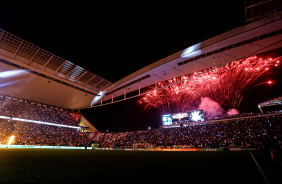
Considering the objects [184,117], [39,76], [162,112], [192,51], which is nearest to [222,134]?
[184,117]

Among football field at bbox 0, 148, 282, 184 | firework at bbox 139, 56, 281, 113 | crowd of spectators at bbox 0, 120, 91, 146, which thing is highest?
firework at bbox 139, 56, 281, 113

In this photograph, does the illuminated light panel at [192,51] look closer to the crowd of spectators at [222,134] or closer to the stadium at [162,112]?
the stadium at [162,112]

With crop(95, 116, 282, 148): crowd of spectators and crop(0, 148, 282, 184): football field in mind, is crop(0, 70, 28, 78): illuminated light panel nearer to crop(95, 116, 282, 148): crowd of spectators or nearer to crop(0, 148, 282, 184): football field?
crop(0, 148, 282, 184): football field

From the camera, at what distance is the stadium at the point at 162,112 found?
12.2 ft

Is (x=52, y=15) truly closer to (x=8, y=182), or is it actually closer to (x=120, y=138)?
(x=8, y=182)

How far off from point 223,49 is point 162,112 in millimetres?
23303

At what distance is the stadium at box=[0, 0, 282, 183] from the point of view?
3.72 metres

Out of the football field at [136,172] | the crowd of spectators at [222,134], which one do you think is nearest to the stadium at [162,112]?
the football field at [136,172]

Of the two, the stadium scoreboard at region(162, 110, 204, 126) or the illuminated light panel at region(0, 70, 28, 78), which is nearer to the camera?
the illuminated light panel at region(0, 70, 28, 78)

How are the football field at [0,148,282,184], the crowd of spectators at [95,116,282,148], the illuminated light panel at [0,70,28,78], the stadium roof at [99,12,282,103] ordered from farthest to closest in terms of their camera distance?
the crowd of spectators at [95,116,282,148]
the illuminated light panel at [0,70,28,78]
the stadium roof at [99,12,282,103]
the football field at [0,148,282,184]

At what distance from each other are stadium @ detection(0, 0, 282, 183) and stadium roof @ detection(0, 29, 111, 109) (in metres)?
0.11

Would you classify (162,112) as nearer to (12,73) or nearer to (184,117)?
(184,117)

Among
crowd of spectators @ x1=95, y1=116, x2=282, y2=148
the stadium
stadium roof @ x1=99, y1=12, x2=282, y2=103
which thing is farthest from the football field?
crowd of spectators @ x1=95, y1=116, x2=282, y2=148

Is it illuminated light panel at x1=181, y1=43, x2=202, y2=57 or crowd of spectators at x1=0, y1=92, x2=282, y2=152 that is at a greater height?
illuminated light panel at x1=181, y1=43, x2=202, y2=57
